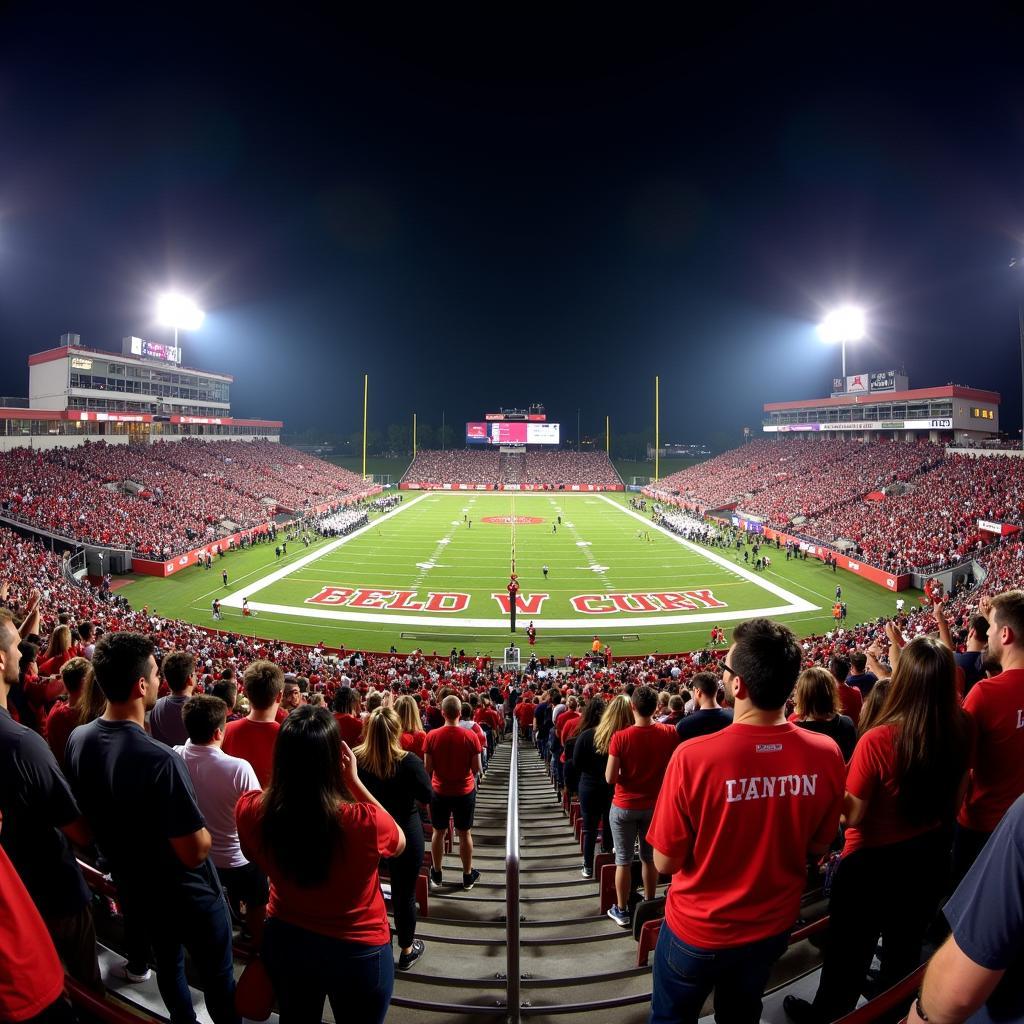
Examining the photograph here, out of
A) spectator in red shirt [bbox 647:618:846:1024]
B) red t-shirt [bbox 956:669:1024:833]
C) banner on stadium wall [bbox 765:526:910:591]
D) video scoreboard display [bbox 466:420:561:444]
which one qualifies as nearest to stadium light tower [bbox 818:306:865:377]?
banner on stadium wall [bbox 765:526:910:591]

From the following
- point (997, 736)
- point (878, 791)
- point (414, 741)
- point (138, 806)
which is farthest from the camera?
point (414, 741)

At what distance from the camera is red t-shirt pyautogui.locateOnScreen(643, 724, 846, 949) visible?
2.69 m

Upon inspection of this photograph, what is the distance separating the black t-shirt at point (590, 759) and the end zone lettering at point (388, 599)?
81.2 ft

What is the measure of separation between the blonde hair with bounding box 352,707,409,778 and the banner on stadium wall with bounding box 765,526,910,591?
33.9 meters

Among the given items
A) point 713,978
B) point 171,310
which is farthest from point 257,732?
point 171,310

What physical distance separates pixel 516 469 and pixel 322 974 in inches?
4024

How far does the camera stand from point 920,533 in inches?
1439

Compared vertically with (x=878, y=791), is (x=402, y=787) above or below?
below

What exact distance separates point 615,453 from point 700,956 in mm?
131795

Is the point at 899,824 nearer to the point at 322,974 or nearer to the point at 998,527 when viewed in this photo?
the point at 322,974

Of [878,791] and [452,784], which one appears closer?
[878,791]

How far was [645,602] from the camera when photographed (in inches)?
1254

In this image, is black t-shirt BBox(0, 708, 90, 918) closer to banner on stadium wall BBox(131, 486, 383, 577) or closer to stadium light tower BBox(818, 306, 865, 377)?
banner on stadium wall BBox(131, 486, 383, 577)

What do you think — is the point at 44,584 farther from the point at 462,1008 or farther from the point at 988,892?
the point at 988,892
